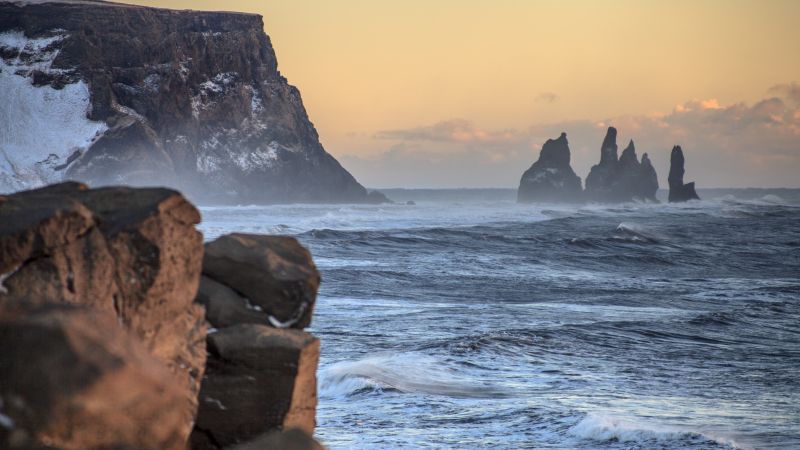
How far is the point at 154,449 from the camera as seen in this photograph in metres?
3.92

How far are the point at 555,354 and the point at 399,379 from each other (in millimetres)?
3550

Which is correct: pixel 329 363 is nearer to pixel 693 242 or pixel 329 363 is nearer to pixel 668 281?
pixel 668 281

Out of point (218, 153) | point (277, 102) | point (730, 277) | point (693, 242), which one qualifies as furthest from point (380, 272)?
point (277, 102)

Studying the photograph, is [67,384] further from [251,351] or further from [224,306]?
[224,306]

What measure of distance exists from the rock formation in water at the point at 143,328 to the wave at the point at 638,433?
4.98 metres

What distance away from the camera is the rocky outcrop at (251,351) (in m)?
5.86

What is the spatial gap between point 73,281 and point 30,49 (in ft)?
366

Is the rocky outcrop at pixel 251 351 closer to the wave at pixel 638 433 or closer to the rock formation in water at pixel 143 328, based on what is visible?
the rock formation in water at pixel 143 328

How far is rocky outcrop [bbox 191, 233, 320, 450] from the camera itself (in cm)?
586

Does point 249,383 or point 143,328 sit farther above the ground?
point 143,328

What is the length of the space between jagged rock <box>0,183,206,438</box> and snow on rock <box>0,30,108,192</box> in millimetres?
93167

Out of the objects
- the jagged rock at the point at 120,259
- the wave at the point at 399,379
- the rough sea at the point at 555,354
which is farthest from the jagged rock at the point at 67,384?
the wave at the point at 399,379

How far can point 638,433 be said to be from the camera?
10242mm

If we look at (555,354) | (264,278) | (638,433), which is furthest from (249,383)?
(555,354)
